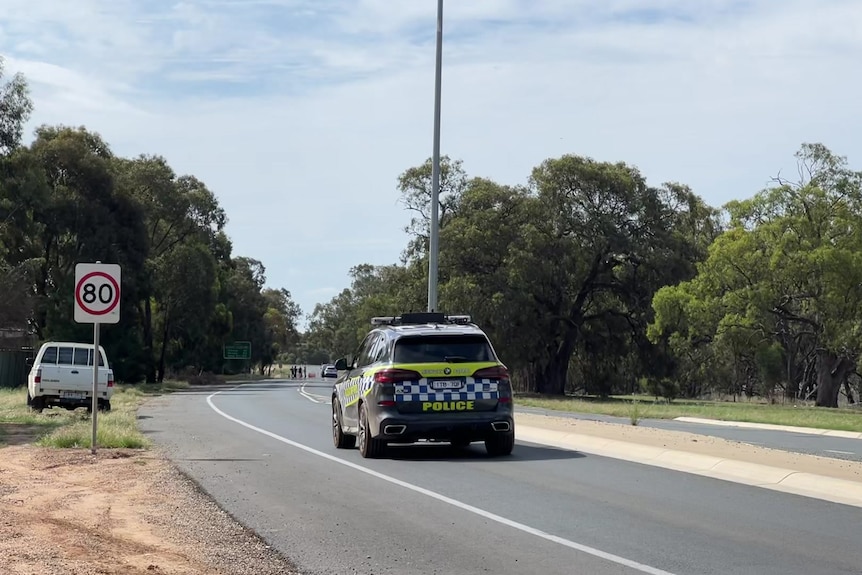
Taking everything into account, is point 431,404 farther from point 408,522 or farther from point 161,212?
point 161,212

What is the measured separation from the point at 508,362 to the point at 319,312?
126 m

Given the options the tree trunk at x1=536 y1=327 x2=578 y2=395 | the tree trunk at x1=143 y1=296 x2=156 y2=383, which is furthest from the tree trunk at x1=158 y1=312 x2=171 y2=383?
the tree trunk at x1=536 y1=327 x2=578 y2=395

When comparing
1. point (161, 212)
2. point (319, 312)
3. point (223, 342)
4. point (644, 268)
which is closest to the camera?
point (644, 268)

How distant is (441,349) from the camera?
16391 millimetres

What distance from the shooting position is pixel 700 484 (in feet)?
45.1

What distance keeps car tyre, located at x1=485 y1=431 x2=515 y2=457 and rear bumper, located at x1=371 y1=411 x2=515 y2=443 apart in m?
0.35

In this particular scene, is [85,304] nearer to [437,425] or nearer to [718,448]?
[437,425]

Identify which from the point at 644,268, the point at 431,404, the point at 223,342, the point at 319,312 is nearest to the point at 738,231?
the point at 644,268

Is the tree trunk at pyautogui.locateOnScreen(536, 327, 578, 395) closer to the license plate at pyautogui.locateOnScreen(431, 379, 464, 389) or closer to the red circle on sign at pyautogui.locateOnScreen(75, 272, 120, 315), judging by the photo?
the license plate at pyautogui.locateOnScreen(431, 379, 464, 389)

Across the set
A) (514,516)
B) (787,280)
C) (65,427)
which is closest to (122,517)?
(514,516)

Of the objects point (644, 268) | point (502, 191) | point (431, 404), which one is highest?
point (502, 191)

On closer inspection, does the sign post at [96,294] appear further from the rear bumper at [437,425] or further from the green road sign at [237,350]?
the green road sign at [237,350]

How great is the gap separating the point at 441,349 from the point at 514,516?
565cm

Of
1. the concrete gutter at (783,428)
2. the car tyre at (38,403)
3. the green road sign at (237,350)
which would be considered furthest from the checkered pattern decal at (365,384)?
the green road sign at (237,350)
